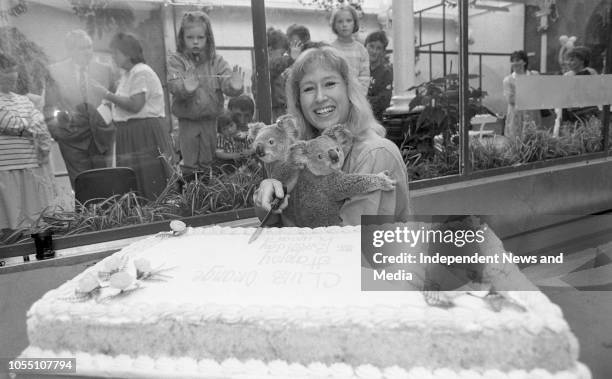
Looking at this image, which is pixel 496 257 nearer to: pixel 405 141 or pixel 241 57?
pixel 241 57

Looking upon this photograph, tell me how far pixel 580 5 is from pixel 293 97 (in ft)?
15.8

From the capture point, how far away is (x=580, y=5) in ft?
16.5

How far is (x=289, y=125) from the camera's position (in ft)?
5.39

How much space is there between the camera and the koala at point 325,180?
1.57 m

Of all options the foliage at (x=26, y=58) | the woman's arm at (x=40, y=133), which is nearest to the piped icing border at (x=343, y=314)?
the woman's arm at (x=40, y=133)

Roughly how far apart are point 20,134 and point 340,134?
7.37ft

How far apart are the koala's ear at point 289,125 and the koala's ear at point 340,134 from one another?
12 centimetres

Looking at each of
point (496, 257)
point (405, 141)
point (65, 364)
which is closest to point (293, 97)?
point (496, 257)

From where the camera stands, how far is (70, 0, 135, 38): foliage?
2.91 m

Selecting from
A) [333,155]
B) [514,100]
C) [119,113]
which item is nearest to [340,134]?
[333,155]

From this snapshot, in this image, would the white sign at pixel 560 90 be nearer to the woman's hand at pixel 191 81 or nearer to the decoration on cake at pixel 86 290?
the woman's hand at pixel 191 81

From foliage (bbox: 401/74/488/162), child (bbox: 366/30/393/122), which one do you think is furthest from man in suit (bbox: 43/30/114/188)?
foliage (bbox: 401/74/488/162)

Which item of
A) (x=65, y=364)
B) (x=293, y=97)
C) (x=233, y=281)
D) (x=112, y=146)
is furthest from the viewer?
(x=112, y=146)

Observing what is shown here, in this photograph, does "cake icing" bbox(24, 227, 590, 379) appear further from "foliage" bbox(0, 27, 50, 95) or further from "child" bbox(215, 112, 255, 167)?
"child" bbox(215, 112, 255, 167)
